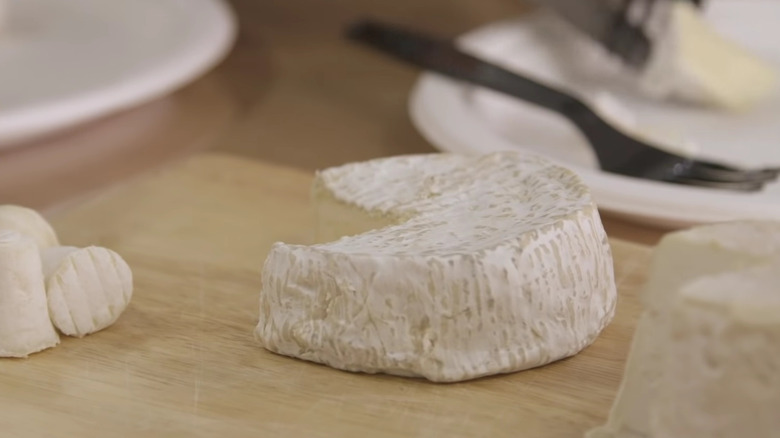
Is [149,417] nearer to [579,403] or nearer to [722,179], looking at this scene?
[579,403]

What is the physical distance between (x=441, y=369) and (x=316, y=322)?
10 centimetres

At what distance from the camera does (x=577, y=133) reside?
1.62 meters

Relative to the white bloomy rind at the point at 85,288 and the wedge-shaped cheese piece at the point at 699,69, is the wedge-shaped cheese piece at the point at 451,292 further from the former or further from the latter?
the wedge-shaped cheese piece at the point at 699,69

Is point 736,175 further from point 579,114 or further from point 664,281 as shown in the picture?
point 664,281

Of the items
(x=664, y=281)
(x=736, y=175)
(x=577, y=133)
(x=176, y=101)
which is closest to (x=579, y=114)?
(x=577, y=133)

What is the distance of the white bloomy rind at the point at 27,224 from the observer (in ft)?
3.34

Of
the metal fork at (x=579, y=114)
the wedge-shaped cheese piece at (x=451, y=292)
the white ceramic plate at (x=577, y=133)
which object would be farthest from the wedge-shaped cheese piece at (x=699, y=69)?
the wedge-shaped cheese piece at (x=451, y=292)

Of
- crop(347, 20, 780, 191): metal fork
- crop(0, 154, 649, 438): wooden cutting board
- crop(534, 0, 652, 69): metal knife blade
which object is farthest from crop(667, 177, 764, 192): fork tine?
crop(534, 0, 652, 69): metal knife blade

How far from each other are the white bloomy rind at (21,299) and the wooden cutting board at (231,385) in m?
0.01

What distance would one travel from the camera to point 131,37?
1.76m

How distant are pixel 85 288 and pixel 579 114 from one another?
0.73 meters

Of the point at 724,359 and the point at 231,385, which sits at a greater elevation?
the point at 724,359

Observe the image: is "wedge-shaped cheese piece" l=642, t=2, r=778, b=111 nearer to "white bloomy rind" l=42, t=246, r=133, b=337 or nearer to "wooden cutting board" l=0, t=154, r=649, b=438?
"wooden cutting board" l=0, t=154, r=649, b=438

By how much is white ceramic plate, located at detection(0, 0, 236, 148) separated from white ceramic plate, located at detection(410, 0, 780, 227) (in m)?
0.32
